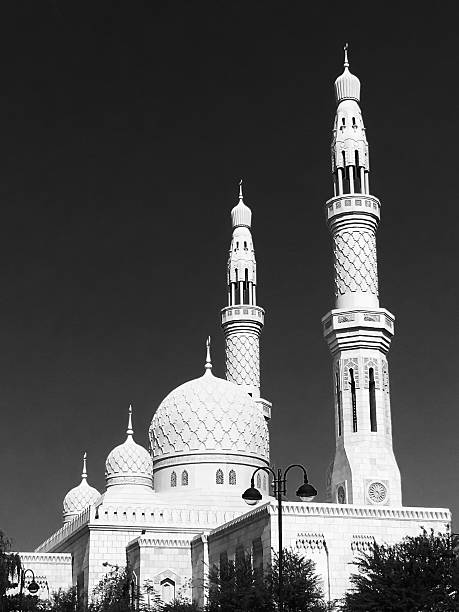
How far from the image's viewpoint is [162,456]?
184 feet

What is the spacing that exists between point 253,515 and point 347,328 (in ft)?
30.2

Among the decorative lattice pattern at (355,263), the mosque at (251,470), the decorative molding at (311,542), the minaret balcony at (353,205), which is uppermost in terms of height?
the minaret balcony at (353,205)

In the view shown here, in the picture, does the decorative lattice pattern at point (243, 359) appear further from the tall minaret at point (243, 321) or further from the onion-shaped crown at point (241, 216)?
the onion-shaped crown at point (241, 216)

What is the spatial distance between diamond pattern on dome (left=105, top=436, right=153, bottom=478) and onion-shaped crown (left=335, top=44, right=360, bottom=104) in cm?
1981

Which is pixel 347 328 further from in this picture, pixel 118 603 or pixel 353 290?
pixel 118 603

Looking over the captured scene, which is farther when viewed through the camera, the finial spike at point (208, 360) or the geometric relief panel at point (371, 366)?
the finial spike at point (208, 360)

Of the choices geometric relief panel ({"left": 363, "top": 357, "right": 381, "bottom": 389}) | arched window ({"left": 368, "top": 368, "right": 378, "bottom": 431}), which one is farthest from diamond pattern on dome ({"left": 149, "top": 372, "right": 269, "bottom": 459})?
geometric relief panel ({"left": 363, "top": 357, "right": 381, "bottom": 389})

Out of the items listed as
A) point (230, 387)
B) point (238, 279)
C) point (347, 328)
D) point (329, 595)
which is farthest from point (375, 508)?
point (238, 279)

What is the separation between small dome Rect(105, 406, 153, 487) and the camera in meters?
55.7

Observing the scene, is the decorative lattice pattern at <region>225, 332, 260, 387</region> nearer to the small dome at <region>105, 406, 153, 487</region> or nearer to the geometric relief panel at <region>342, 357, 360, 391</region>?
the small dome at <region>105, 406, 153, 487</region>

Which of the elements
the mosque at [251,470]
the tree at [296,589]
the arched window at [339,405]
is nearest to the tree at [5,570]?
the mosque at [251,470]

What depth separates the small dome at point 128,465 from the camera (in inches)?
2191

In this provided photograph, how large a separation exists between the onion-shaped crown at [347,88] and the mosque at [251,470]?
6cm

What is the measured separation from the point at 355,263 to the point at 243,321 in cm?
1638
